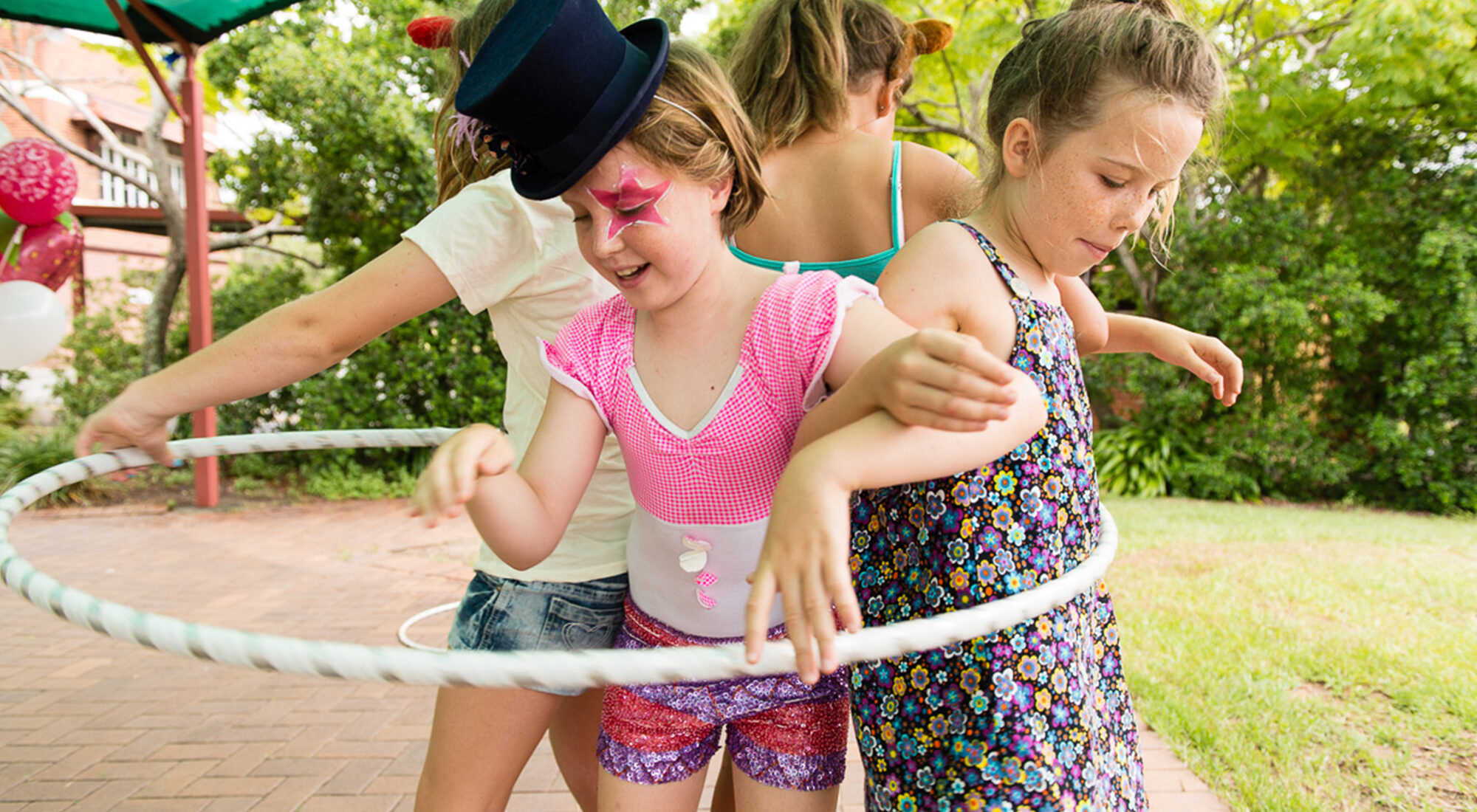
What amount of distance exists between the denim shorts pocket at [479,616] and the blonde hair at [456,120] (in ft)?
2.48

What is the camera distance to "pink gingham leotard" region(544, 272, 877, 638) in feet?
4.77

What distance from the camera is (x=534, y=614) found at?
1.85 meters

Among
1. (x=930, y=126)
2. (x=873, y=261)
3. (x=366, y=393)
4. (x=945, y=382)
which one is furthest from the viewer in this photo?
(x=930, y=126)

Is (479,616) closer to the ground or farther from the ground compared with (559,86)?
closer to the ground

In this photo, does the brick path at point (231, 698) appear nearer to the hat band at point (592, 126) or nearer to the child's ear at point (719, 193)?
the child's ear at point (719, 193)

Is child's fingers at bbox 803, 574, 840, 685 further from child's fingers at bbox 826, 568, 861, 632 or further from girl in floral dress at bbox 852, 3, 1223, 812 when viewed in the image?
girl in floral dress at bbox 852, 3, 1223, 812

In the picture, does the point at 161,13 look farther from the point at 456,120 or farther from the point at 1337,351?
the point at 1337,351

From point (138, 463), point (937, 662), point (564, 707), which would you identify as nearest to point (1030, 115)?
point (937, 662)

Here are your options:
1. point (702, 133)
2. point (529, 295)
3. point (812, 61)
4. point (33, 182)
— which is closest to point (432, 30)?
point (529, 295)

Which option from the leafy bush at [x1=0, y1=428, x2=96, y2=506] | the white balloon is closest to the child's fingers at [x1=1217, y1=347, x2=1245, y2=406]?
the white balloon

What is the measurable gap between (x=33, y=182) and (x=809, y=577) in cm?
430

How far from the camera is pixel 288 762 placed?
3682 mm

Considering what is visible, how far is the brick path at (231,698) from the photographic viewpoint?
343 centimetres

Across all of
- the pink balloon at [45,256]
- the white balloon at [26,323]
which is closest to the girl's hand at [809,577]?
the white balloon at [26,323]
